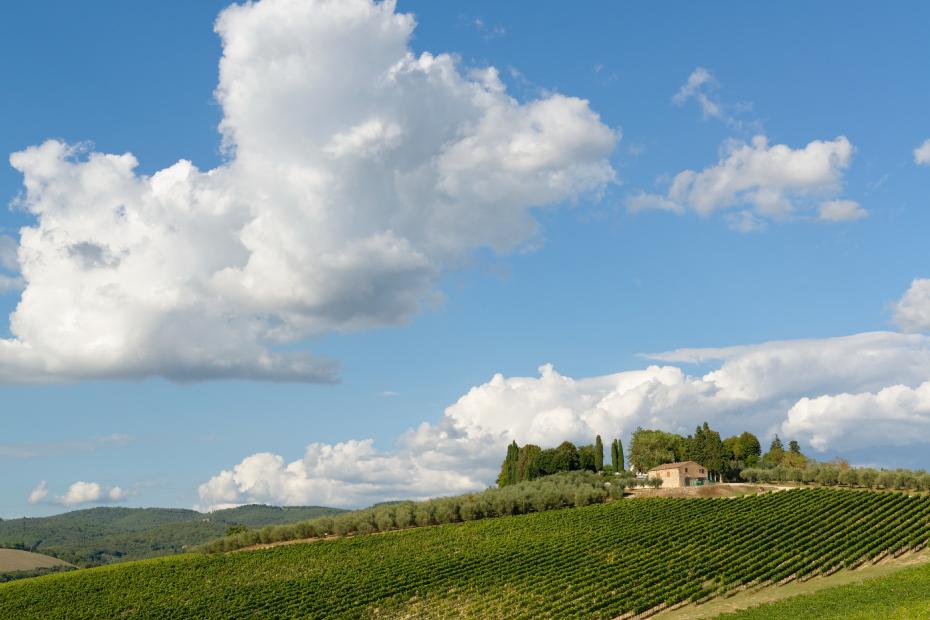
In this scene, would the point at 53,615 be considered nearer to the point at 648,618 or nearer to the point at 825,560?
the point at 648,618

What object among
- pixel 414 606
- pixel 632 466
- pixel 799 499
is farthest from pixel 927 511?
pixel 632 466

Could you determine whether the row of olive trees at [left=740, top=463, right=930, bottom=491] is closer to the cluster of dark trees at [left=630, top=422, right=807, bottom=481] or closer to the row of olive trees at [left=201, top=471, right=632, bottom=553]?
the cluster of dark trees at [left=630, top=422, right=807, bottom=481]

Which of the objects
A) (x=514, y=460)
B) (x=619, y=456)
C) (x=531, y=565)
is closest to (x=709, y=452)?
(x=619, y=456)

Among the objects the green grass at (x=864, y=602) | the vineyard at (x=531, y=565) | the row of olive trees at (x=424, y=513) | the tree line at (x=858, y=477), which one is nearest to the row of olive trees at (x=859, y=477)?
the tree line at (x=858, y=477)

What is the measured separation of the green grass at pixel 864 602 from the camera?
1784 inches

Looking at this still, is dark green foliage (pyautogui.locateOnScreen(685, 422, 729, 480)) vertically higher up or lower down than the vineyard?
higher up

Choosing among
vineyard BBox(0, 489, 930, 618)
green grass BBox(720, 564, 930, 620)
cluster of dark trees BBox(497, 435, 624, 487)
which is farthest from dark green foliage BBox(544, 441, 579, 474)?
green grass BBox(720, 564, 930, 620)

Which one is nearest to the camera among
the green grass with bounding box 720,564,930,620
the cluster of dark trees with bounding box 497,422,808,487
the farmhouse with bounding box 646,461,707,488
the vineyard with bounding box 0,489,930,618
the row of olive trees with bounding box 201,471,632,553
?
the green grass with bounding box 720,564,930,620

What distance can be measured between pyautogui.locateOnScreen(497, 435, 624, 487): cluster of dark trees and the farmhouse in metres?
23.8

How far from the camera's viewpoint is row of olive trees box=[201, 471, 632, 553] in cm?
10300

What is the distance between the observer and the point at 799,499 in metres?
93.1

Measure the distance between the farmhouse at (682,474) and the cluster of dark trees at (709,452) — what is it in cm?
459

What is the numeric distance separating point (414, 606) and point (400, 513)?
1643 inches

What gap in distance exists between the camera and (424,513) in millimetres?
103750
